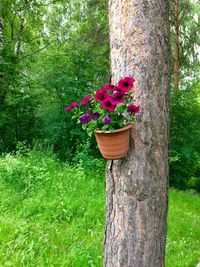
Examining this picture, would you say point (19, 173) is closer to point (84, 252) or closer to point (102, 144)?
point (84, 252)

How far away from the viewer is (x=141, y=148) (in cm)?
168

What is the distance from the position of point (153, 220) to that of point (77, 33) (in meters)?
9.03

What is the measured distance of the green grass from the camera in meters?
2.53

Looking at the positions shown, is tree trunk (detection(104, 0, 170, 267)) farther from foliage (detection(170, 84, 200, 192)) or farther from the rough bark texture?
the rough bark texture

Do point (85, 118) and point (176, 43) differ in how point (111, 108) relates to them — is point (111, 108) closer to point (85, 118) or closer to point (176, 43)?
point (85, 118)

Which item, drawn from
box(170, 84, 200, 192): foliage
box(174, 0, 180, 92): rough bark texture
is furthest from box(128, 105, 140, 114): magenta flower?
box(174, 0, 180, 92): rough bark texture

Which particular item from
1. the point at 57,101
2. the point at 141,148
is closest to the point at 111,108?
the point at 141,148

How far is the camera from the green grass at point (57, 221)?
2531mm

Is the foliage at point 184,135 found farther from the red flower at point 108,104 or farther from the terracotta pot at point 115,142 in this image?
the red flower at point 108,104

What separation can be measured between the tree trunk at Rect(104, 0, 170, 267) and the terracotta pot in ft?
0.24

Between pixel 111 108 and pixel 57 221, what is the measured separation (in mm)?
2040

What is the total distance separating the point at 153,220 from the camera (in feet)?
5.64

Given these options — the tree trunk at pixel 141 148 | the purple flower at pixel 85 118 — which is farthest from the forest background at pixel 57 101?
the purple flower at pixel 85 118

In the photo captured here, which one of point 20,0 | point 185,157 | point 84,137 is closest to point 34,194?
point 84,137
